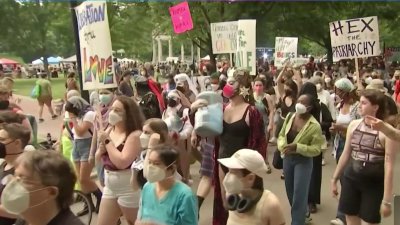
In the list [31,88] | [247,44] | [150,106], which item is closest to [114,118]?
[150,106]

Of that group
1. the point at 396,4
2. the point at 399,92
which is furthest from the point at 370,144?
the point at 396,4

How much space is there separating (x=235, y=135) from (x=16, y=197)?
3.24m

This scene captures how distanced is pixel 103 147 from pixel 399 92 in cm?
949

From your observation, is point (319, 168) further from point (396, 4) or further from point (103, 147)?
point (396, 4)

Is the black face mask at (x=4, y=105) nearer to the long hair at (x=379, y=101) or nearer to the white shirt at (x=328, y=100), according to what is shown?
the long hair at (x=379, y=101)

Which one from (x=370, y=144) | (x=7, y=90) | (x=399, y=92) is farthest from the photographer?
(x=399, y=92)

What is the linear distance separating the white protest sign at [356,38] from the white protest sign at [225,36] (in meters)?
3.71

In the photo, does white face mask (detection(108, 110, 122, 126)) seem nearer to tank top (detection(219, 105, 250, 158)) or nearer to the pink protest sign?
tank top (detection(219, 105, 250, 158))

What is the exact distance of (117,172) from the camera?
16.7 feet

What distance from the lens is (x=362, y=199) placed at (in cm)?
513

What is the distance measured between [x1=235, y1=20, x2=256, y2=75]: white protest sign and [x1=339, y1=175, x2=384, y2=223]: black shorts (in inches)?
240

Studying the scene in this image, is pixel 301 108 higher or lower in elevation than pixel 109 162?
higher

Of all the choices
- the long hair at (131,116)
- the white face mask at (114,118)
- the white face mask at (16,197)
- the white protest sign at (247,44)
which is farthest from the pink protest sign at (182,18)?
the white face mask at (16,197)

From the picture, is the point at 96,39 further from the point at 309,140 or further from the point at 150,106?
the point at 150,106
